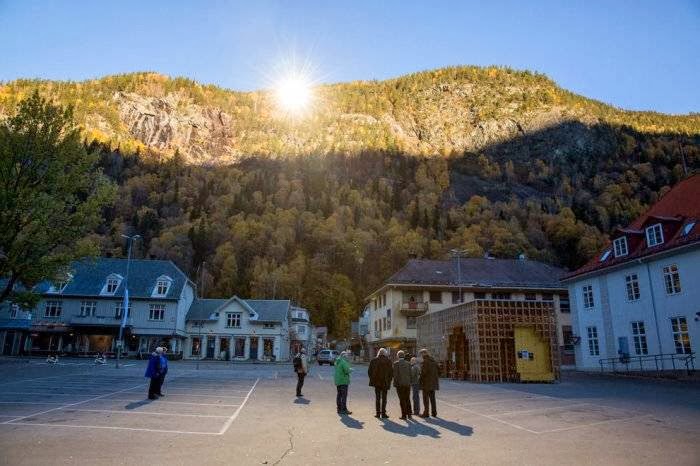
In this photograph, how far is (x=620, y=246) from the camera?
30984 mm

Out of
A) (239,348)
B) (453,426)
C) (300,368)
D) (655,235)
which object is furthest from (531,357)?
(239,348)

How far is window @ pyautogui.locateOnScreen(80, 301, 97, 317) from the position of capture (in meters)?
54.6

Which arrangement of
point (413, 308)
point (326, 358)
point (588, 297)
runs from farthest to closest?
point (326, 358)
point (413, 308)
point (588, 297)

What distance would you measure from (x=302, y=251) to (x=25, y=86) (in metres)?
148

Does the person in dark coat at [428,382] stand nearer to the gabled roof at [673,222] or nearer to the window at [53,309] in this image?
the gabled roof at [673,222]

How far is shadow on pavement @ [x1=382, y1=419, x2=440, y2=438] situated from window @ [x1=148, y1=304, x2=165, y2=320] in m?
49.6

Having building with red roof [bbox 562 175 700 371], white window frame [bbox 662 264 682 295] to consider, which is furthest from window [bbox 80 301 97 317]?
white window frame [bbox 662 264 682 295]

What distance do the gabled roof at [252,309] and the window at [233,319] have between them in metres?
1.32

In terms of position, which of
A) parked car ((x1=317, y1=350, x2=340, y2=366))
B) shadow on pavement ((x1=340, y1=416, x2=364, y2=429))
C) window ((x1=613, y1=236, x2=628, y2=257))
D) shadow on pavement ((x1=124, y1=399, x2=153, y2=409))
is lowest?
shadow on pavement ((x1=340, y1=416, x2=364, y2=429))

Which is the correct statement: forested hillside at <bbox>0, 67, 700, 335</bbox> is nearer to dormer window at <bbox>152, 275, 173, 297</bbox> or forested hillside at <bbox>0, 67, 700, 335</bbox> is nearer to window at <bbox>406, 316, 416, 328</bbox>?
dormer window at <bbox>152, 275, 173, 297</bbox>

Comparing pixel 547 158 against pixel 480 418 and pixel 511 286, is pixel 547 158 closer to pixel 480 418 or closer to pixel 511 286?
pixel 511 286

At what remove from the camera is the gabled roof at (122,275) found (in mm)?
55000

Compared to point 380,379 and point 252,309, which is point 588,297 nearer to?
point 380,379

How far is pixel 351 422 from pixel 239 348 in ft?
170
